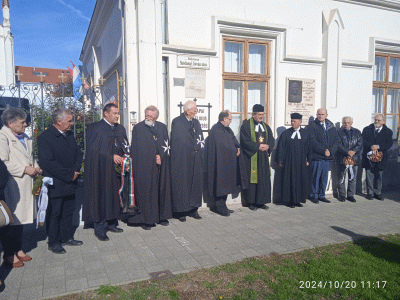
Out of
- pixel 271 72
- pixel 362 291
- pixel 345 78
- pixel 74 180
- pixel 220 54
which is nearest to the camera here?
pixel 362 291

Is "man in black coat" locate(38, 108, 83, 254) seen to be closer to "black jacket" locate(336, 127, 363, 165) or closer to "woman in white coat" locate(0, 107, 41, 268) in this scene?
"woman in white coat" locate(0, 107, 41, 268)

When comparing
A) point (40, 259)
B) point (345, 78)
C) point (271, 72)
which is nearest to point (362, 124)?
point (345, 78)

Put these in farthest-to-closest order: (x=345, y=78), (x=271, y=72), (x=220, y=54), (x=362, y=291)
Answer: (x=345, y=78) < (x=271, y=72) < (x=220, y=54) < (x=362, y=291)

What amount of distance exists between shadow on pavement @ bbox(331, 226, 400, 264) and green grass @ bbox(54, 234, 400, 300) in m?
0.03

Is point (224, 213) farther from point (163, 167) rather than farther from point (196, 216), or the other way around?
point (163, 167)

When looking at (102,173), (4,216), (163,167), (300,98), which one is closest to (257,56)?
(300,98)

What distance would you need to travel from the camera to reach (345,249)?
14.2 ft

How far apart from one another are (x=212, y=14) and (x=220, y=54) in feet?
2.57

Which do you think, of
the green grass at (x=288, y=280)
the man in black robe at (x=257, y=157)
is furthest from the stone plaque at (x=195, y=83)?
the green grass at (x=288, y=280)

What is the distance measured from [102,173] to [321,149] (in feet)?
14.9

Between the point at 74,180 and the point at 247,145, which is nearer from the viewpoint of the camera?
the point at 74,180

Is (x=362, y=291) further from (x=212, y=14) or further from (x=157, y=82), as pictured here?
(x=212, y=14)

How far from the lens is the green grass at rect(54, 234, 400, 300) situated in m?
3.15
